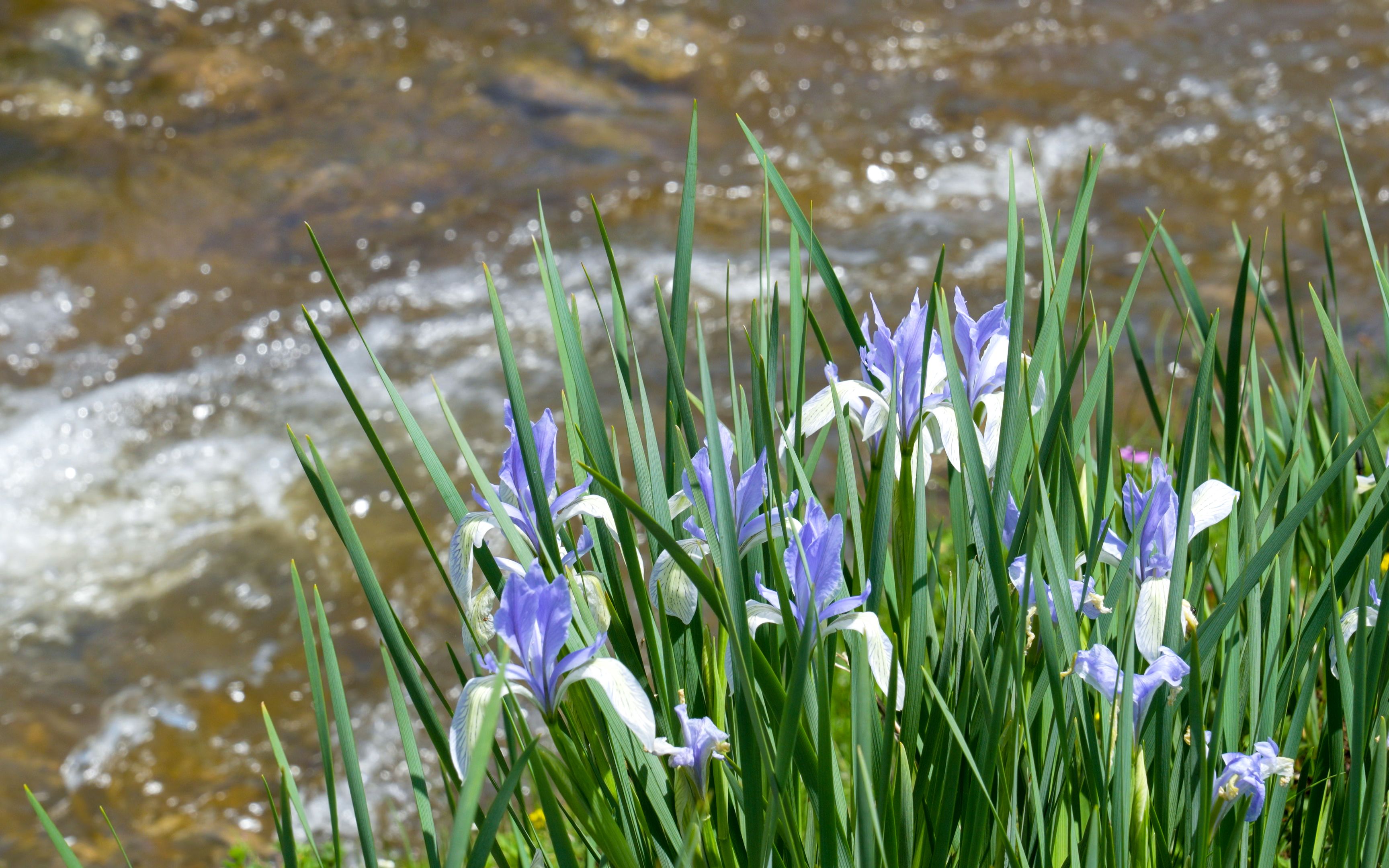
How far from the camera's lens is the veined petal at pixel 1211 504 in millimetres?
920

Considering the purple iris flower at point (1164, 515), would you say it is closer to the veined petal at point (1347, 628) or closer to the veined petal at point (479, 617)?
the veined petal at point (1347, 628)

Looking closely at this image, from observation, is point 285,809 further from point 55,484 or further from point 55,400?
point 55,400

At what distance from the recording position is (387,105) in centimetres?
566

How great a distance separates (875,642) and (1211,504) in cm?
32

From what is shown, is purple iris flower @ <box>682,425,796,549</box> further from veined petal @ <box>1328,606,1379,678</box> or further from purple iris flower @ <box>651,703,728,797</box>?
veined petal @ <box>1328,606,1379,678</box>

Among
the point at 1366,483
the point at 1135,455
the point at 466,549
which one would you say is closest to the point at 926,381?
the point at 466,549

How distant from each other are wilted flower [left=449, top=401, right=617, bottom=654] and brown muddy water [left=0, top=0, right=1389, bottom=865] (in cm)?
187

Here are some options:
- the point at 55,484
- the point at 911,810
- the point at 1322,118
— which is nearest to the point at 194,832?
the point at 55,484

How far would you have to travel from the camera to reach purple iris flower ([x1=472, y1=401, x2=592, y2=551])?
91 cm

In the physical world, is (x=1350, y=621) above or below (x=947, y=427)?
below

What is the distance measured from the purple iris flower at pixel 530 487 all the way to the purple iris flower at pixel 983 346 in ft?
1.20

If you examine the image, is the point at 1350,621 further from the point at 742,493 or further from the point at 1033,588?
the point at 742,493

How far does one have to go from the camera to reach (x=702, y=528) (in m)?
0.94

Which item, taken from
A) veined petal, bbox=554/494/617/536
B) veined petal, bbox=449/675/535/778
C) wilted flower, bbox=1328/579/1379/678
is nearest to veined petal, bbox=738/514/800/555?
veined petal, bbox=554/494/617/536
